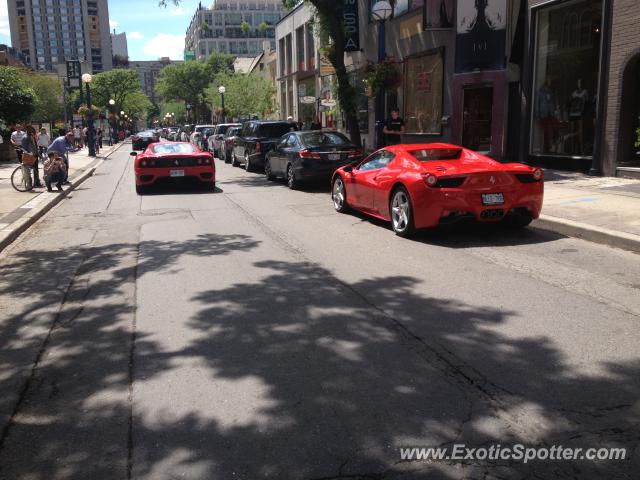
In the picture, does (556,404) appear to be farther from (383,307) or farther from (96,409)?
(96,409)

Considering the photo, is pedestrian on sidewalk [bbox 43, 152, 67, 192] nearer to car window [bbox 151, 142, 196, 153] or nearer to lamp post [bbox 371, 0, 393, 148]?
car window [bbox 151, 142, 196, 153]

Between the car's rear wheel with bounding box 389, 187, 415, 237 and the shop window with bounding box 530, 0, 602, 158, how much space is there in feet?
27.5

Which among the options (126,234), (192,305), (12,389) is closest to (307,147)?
(126,234)

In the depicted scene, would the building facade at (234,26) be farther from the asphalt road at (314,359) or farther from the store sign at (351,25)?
the asphalt road at (314,359)

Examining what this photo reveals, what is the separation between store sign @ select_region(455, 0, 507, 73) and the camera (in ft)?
59.9

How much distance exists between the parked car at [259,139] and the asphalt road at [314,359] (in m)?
12.5

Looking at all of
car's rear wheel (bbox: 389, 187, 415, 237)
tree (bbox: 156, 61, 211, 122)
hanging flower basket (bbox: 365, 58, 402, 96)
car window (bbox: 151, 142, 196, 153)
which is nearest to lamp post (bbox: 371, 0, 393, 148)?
hanging flower basket (bbox: 365, 58, 402, 96)

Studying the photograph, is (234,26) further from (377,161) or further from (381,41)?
(377,161)

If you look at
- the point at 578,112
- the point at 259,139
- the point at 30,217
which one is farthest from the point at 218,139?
the point at 30,217

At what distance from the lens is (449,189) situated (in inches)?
329

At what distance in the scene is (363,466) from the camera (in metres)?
2.99

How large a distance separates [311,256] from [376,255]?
0.82 meters

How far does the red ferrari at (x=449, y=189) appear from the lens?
8383mm

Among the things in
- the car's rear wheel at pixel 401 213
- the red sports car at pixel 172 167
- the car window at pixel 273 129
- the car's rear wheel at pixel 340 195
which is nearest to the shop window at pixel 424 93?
the car window at pixel 273 129
